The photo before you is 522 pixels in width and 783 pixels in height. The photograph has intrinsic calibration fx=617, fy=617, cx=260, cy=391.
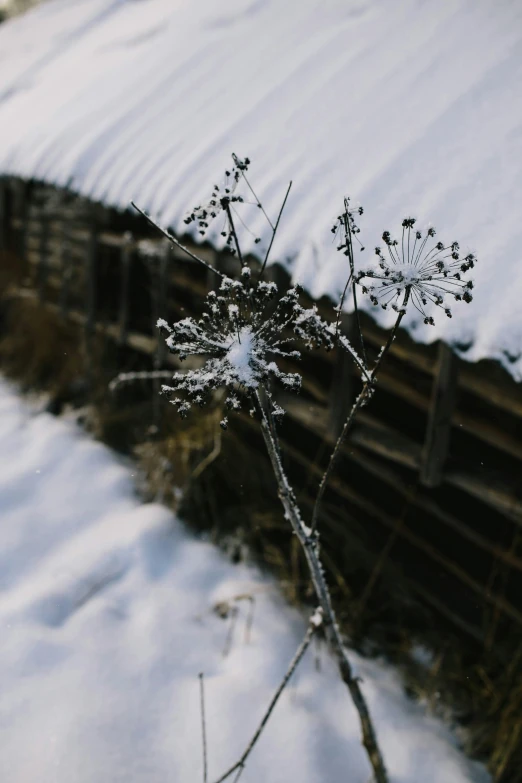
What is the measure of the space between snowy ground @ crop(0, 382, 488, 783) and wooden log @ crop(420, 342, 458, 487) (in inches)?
47.4

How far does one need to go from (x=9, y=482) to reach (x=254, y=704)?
242cm

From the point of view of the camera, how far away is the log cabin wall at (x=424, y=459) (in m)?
3.06

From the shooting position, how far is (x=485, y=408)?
3.88m

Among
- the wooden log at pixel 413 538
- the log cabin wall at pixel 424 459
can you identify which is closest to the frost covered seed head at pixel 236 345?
the log cabin wall at pixel 424 459

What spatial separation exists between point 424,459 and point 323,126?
1.96 meters

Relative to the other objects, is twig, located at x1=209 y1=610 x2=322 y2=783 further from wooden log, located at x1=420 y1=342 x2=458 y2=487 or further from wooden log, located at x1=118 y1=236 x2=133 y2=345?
wooden log, located at x1=118 y1=236 x2=133 y2=345

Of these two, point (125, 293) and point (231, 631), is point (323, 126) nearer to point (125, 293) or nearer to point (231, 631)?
point (125, 293)

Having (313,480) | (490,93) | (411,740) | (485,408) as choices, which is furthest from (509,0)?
(411,740)

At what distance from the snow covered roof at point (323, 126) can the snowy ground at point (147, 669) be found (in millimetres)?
1920

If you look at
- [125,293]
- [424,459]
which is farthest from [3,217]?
[424,459]

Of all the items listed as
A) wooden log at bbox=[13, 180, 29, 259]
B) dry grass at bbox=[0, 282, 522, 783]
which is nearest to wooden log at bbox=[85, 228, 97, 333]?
dry grass at bbox=[0, 282, 522, 783]

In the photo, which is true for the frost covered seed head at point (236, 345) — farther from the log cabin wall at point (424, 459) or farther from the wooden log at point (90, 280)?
the wooden log at point (90, 280)

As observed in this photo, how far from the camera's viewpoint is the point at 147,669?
2998 millimetres

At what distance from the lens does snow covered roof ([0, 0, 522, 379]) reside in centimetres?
254
